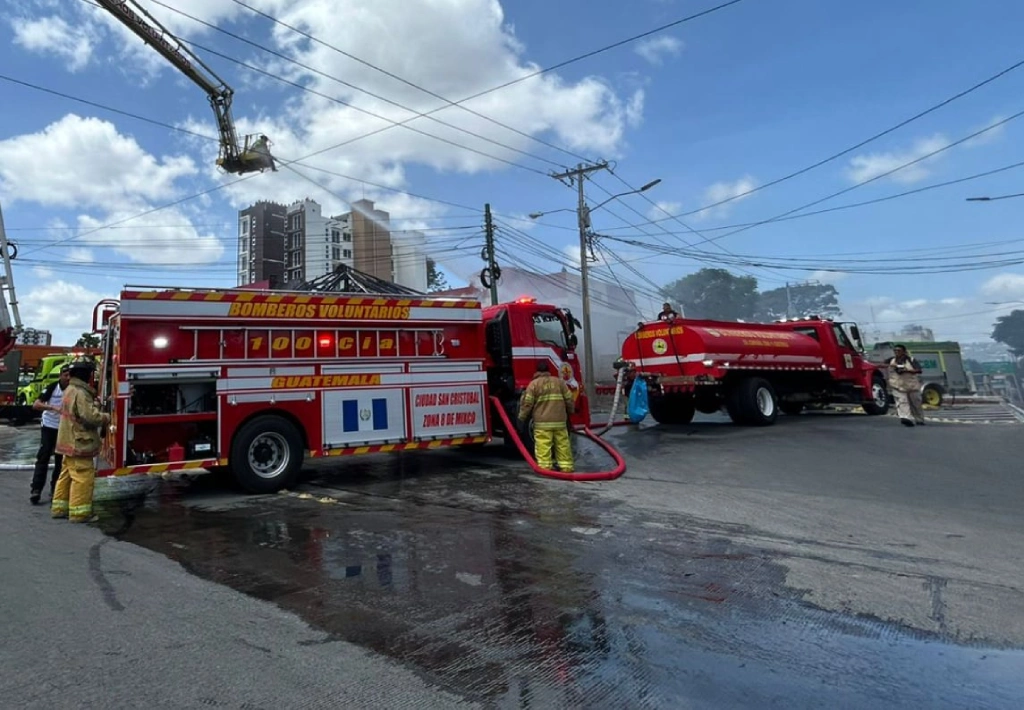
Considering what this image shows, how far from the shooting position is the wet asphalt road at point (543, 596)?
8.84 feet

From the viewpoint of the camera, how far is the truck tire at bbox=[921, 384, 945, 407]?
22297 mm

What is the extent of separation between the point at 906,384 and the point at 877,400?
3.68 metres

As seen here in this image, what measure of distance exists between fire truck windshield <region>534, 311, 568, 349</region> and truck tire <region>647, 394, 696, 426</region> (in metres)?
4.81

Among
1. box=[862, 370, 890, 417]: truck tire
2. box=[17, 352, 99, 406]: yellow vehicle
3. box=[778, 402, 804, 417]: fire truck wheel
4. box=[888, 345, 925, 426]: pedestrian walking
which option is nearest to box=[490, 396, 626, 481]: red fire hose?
box=[888, 345, 925, 426]: pedestrian walking

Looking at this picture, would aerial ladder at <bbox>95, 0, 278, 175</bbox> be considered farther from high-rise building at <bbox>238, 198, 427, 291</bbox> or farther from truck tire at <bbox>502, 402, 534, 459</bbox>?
high-rise building at <bbox>238, 198, 427, 291</bbox>

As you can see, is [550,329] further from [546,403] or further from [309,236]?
[309,236]

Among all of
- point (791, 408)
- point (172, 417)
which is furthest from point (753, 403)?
point (172, 417)

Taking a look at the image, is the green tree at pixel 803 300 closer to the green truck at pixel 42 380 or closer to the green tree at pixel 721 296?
the green tree at pixel 721 296

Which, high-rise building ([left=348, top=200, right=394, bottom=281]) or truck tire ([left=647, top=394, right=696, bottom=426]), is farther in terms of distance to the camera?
high-rise building ([left=348, top=200, right=394, bottom=281])

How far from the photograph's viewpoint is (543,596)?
12.6ft

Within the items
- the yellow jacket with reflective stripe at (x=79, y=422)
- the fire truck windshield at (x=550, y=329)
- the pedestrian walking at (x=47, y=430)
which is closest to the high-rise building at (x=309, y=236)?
the fire truck windshield at (x=550, y=329)

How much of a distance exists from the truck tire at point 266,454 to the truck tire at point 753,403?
9677 mm

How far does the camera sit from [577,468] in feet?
29.3

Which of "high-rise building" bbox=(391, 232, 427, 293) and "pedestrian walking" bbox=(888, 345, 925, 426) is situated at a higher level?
"high-rise building" bbox=(391, 232, 427, 293)
